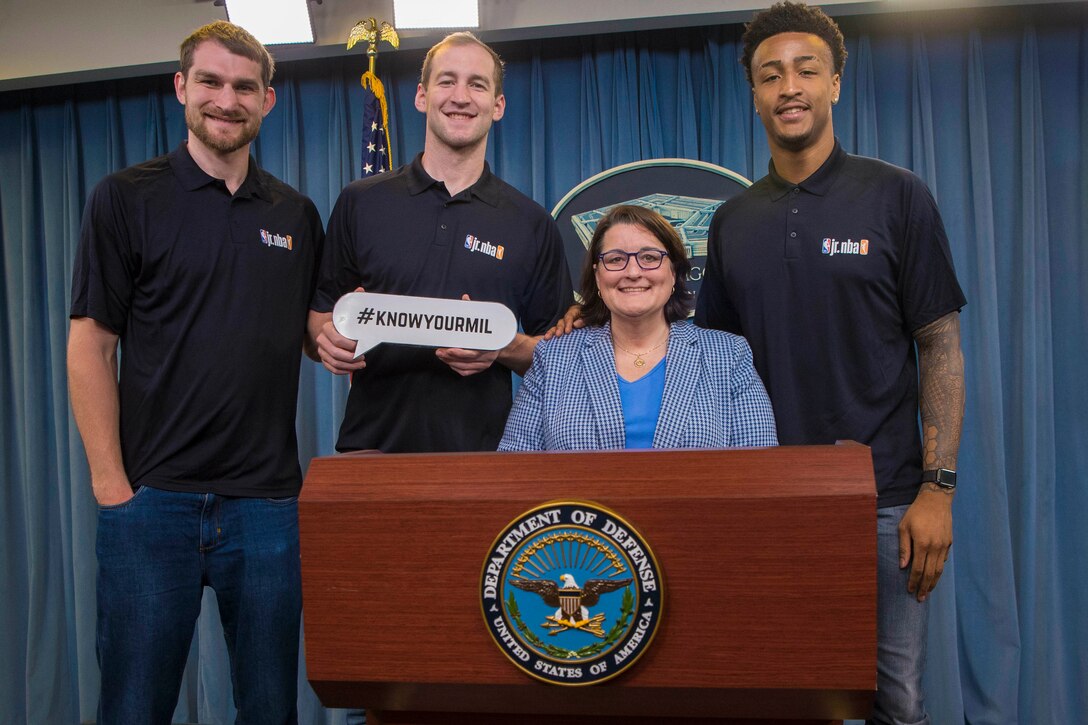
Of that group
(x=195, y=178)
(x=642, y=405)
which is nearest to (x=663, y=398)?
(x=642, y=405)

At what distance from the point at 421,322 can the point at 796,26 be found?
1153 millimetres

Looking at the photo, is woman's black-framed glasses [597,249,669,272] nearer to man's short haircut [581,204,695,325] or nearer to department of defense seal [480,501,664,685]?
man's short haircut [581,204,695,325]

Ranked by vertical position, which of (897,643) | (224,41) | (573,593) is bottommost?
(897,643)

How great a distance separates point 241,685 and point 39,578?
9.51 ft

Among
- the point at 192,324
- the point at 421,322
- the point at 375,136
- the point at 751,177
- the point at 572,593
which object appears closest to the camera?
the point at 572,593

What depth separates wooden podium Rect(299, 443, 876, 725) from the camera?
1063mm

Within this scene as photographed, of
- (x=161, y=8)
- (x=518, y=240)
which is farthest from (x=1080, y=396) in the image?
(x=161, y=8)

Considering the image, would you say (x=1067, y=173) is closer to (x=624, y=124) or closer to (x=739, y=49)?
(x=739, y=49)

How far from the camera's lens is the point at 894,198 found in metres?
1.87

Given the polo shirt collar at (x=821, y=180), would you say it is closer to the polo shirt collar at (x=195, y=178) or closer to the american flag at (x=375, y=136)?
the polo shirt collar at (x=195, y=178)

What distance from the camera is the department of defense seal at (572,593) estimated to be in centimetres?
107

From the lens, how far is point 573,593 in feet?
3.50

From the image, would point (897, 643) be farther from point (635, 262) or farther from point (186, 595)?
point (186, 595)

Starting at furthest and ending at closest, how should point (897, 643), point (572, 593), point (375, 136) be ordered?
point (375, 136) → point (897, 643) → point (572, 593)
